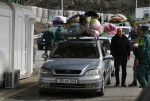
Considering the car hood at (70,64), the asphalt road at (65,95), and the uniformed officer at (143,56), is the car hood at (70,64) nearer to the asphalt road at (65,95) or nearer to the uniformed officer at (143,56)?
the asphalt road at (65,95)

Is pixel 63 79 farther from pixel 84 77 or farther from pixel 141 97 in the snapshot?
pixel 141 97

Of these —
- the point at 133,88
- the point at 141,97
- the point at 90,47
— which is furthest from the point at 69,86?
the point at 141,97

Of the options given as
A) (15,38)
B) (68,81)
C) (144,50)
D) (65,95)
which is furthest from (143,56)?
(15,38)

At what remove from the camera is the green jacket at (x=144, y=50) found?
915 centimetres

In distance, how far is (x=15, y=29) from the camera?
11312 mm

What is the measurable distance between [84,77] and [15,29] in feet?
11.3

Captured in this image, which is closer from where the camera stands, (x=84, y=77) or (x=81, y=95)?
(x=84, y=77)

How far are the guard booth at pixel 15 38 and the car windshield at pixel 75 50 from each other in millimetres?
1544

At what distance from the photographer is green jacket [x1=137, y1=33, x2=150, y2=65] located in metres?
9.15

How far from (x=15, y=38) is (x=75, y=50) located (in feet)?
7.33

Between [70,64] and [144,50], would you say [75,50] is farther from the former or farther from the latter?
[144,50]

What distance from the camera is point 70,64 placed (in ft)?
29.6

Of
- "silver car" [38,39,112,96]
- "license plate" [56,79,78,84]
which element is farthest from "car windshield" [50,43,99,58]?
"license plate" [56,79,78,84]

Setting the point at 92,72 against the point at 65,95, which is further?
the point at 65,95
